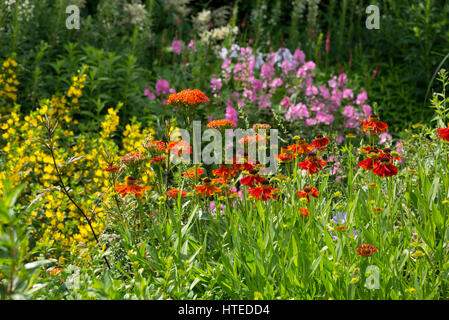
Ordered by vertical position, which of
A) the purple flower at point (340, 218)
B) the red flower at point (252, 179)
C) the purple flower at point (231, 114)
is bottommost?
the purple flower at point (340, 218)

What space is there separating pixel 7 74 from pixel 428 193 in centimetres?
364

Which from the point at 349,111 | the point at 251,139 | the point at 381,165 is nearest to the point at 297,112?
the point at 349,111

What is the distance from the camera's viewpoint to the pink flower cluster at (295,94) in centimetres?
449

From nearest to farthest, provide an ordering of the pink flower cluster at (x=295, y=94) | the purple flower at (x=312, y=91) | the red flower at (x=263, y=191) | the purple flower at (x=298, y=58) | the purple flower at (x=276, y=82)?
the red flower at (x=263, y=191), the pink flower cluster at (x=295, y=94), the purple flower at (x=312, y=91), the purple flower at (x=276, y=82), the purple flower at (x=298, y=58)

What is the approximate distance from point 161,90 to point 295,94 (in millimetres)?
1235

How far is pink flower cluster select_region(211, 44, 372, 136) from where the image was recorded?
449 centimetres

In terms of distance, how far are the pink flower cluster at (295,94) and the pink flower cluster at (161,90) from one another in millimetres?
419

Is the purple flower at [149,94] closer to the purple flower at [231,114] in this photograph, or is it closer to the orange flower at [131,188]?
the purple flower at [231,114]

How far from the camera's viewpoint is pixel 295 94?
4664 millimetres

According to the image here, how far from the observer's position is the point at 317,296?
1.84 metres

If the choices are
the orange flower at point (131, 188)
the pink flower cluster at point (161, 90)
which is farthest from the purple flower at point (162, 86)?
the orange flower at point (131, 188)

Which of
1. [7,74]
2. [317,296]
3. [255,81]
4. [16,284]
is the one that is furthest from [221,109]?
[16,284]

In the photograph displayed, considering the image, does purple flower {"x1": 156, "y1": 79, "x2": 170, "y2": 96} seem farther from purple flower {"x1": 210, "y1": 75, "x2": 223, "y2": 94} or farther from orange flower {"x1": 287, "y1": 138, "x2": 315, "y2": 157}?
orange flower {"x1": 287, "y1": 138, "x2": 315, "y2": 157}
